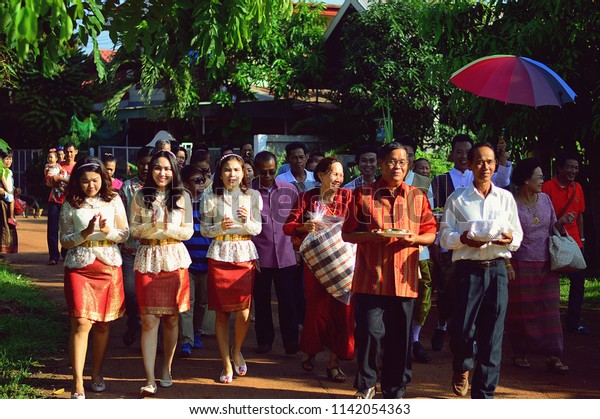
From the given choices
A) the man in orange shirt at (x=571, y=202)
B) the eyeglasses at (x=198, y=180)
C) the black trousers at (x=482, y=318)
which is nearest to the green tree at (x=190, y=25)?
the eyeglasses at (x=198, y=180)

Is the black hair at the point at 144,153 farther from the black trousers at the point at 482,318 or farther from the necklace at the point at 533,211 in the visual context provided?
the necklace at the point at 533,211

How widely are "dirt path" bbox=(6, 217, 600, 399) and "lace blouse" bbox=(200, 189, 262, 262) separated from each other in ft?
3.37

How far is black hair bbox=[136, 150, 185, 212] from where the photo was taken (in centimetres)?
659

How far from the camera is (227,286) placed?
6.94 metres

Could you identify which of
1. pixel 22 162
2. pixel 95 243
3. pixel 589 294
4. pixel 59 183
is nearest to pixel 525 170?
pixel 95 243

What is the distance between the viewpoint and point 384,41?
1998 cm

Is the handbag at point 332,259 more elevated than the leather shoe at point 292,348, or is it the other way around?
the handbag at point 332,259

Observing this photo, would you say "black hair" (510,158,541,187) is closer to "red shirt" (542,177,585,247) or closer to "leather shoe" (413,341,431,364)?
"red shirt" (542,177,585,247)

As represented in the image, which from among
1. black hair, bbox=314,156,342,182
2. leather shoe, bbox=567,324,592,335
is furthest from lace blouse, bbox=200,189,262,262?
leather shoe, bbox=567,324,592,335

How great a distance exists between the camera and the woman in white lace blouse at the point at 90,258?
6.16 metres

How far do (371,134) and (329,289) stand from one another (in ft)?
46.9

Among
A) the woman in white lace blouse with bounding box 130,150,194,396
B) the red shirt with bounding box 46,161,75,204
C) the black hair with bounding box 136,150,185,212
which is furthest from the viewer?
the red shirt with bounding box 46,161,75,204

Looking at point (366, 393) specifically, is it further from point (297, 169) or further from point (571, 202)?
point (571, 202)

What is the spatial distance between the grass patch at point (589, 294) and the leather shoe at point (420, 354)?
3.51 meters
